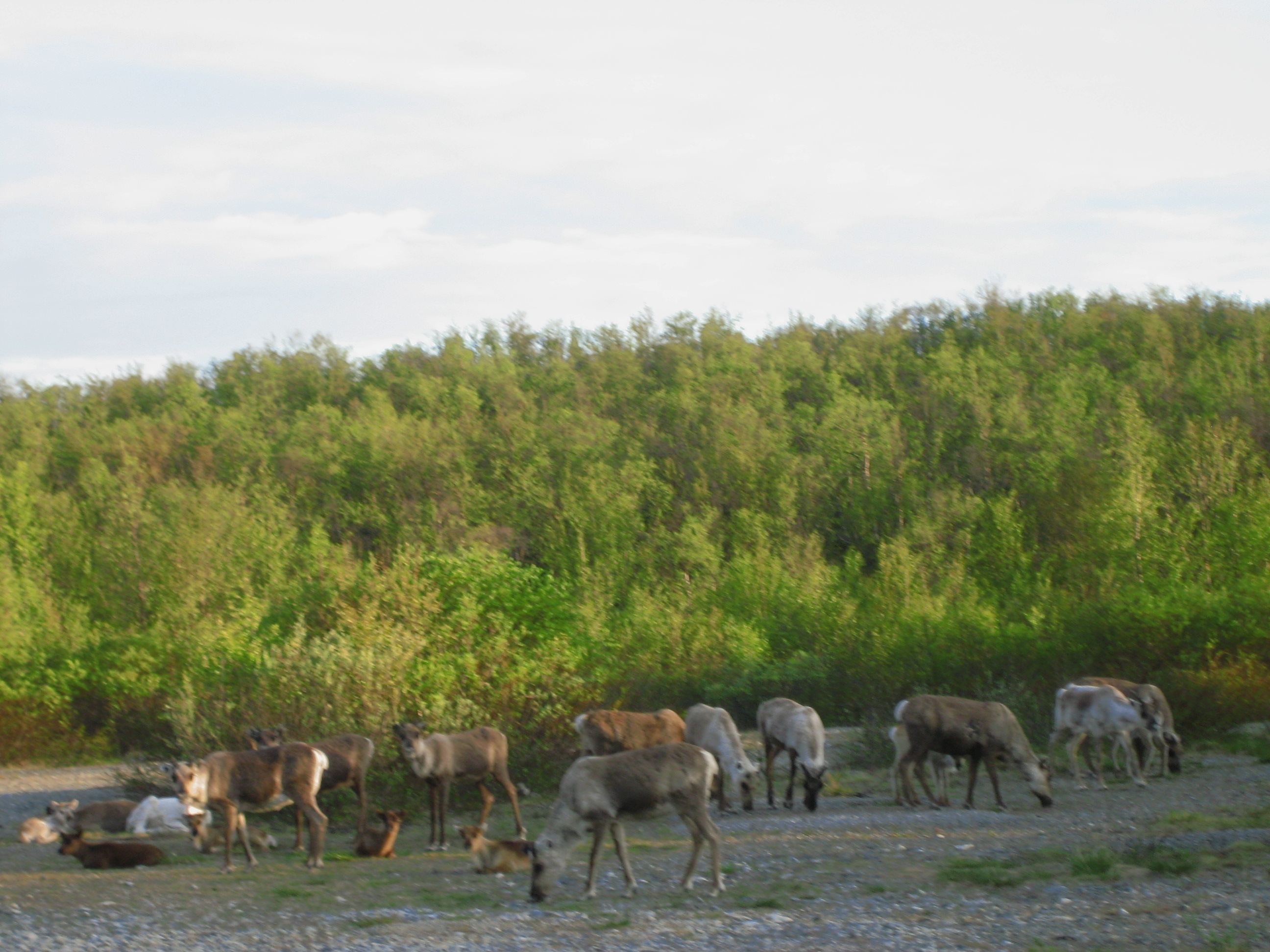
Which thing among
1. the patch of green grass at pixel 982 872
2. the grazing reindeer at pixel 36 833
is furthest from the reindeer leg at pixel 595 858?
the grazing reindeer at pixel 36 833

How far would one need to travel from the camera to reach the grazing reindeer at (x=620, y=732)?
57.2 ft

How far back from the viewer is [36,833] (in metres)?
18.1

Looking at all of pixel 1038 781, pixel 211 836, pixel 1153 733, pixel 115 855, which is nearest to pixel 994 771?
pixel 1038 781

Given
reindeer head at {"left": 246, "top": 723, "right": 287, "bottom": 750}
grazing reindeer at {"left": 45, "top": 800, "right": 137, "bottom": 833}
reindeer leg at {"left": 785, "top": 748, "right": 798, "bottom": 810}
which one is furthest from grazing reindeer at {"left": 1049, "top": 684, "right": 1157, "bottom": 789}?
grazing reindeer at {"left": 45, "top": 800, "right": 137, "bottom": 833}

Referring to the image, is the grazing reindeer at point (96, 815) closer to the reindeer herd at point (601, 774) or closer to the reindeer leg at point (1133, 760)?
the reindeer herd at point (601, 774)

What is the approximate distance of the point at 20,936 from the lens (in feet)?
36.1

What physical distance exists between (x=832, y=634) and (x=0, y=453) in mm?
53754

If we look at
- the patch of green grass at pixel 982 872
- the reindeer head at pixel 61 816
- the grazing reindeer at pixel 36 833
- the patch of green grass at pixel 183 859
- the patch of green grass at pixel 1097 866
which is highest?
the patch of green grass at pixel 1097 866


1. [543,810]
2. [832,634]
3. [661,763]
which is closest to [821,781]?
[543,810]

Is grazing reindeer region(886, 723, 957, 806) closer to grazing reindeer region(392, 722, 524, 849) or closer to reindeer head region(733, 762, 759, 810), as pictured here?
reindeer head region(733, 762, 759, 810)

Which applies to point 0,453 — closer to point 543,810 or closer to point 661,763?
point 543,810

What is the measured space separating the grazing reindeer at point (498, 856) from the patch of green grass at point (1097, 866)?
18.9 ft

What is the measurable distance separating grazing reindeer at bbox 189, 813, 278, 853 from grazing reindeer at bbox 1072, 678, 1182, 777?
13232mm

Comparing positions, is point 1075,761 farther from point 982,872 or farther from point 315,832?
point 315,832
